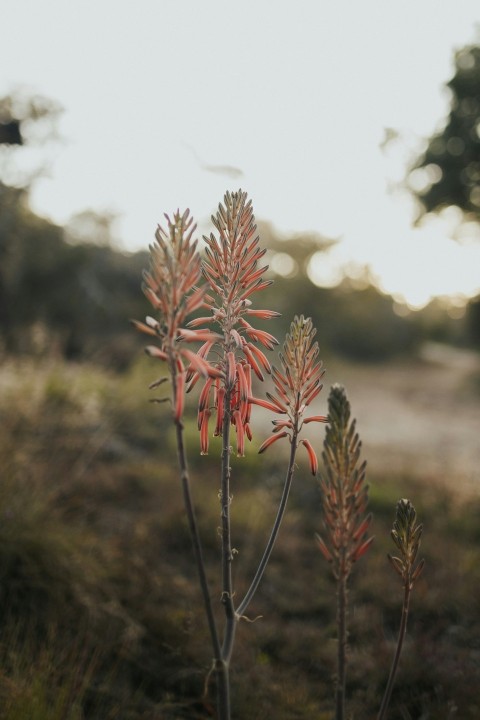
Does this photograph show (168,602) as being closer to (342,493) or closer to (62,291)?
(342,493)

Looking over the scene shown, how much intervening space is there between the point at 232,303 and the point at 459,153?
70.2 feet

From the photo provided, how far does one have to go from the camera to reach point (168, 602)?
4570mm

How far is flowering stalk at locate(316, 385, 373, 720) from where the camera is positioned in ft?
5.34

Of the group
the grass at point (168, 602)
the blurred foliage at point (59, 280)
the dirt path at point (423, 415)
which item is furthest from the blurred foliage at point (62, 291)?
the grass at point (168, 602)

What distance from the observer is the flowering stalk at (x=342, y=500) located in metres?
1.63

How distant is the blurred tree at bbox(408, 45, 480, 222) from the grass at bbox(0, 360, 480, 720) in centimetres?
1582

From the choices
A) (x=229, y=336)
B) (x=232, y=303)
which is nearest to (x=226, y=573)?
(x=229, y=336)

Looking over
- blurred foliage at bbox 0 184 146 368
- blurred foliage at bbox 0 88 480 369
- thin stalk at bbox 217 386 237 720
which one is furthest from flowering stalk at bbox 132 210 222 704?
blurred foliage at bbox 0 184 146 368

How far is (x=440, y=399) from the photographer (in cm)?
2438

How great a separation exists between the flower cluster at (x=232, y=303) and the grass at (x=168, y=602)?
1618 millimetres

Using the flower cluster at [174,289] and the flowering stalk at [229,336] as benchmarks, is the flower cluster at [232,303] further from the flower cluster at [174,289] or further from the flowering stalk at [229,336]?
the flower cluster at [174,289]

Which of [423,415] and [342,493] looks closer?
[342,493]

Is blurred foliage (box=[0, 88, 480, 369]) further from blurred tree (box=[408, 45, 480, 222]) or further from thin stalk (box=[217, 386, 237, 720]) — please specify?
thin stalk (box=[217, 386, 237, 720])

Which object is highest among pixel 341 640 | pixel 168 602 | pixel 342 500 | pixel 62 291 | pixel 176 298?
pixel 62 291
